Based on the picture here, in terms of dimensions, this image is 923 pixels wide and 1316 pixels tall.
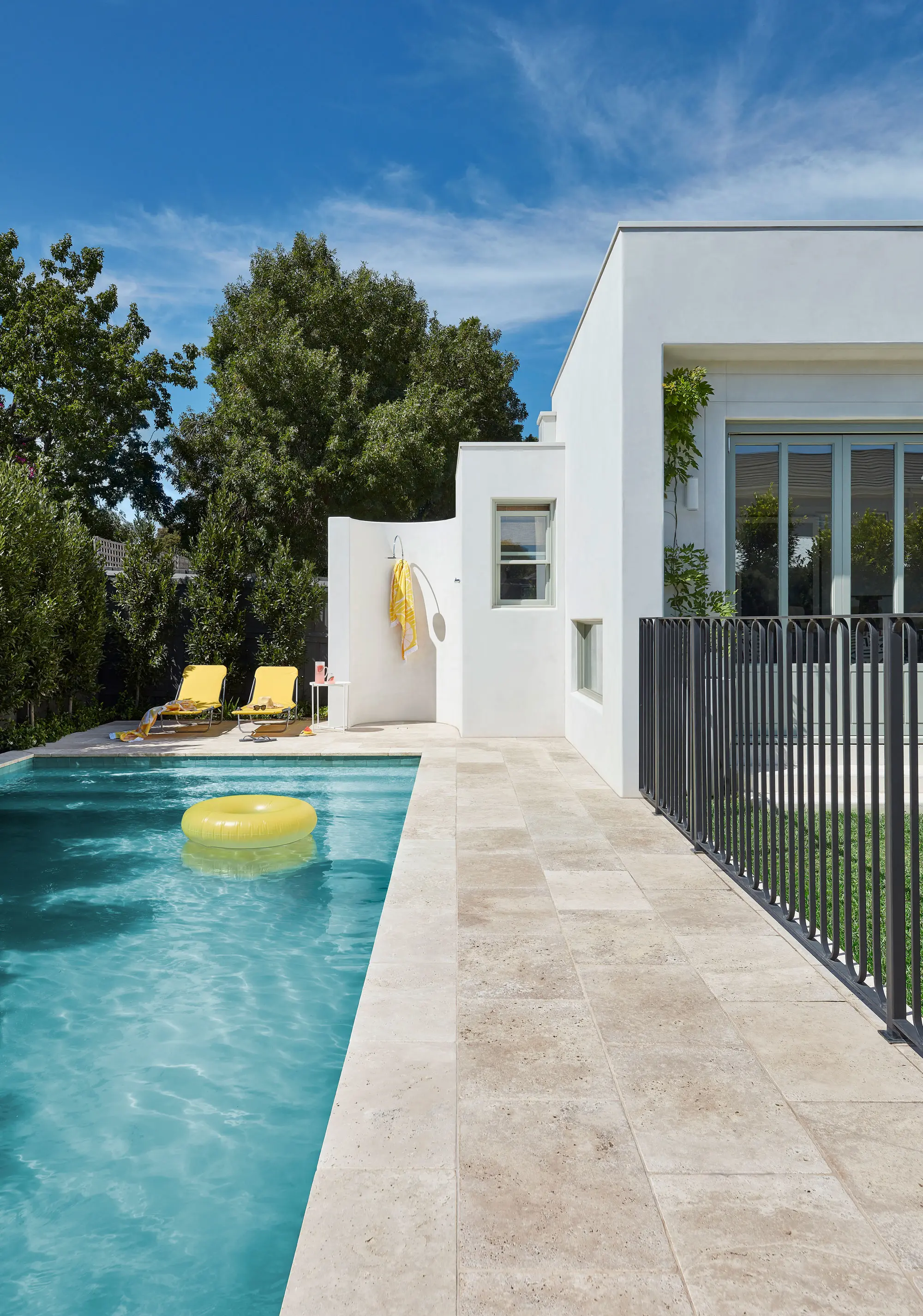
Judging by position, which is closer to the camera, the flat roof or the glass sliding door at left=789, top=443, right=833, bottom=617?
the flat roof

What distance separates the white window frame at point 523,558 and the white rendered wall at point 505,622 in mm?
52

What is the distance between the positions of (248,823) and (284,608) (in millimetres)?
7684

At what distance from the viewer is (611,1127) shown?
2.56 m

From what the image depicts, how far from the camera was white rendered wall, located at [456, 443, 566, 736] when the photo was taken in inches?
443

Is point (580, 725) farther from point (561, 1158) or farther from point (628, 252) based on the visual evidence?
point (561, 1158)

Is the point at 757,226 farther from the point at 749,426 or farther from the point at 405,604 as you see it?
the point at 405,604

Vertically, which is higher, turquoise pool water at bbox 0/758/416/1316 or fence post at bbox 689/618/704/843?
fence post at bbox 689/618/704/843

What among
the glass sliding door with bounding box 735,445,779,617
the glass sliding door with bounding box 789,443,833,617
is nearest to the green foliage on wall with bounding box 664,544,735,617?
the glass sliding door with bounding box 735,445,779,617

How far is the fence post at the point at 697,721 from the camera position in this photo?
17.9 feet

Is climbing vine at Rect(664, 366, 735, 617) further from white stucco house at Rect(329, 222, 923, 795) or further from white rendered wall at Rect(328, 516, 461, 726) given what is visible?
white rendered wall at Rect(328, 516, 461, 726)

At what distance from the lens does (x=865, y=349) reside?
7.21 metres

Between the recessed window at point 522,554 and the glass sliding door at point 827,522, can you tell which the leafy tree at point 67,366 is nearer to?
the recessed window at point 522,554

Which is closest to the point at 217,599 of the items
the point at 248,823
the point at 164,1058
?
the point at 248,823

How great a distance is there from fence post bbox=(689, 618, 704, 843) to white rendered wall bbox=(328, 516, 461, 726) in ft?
21.3
